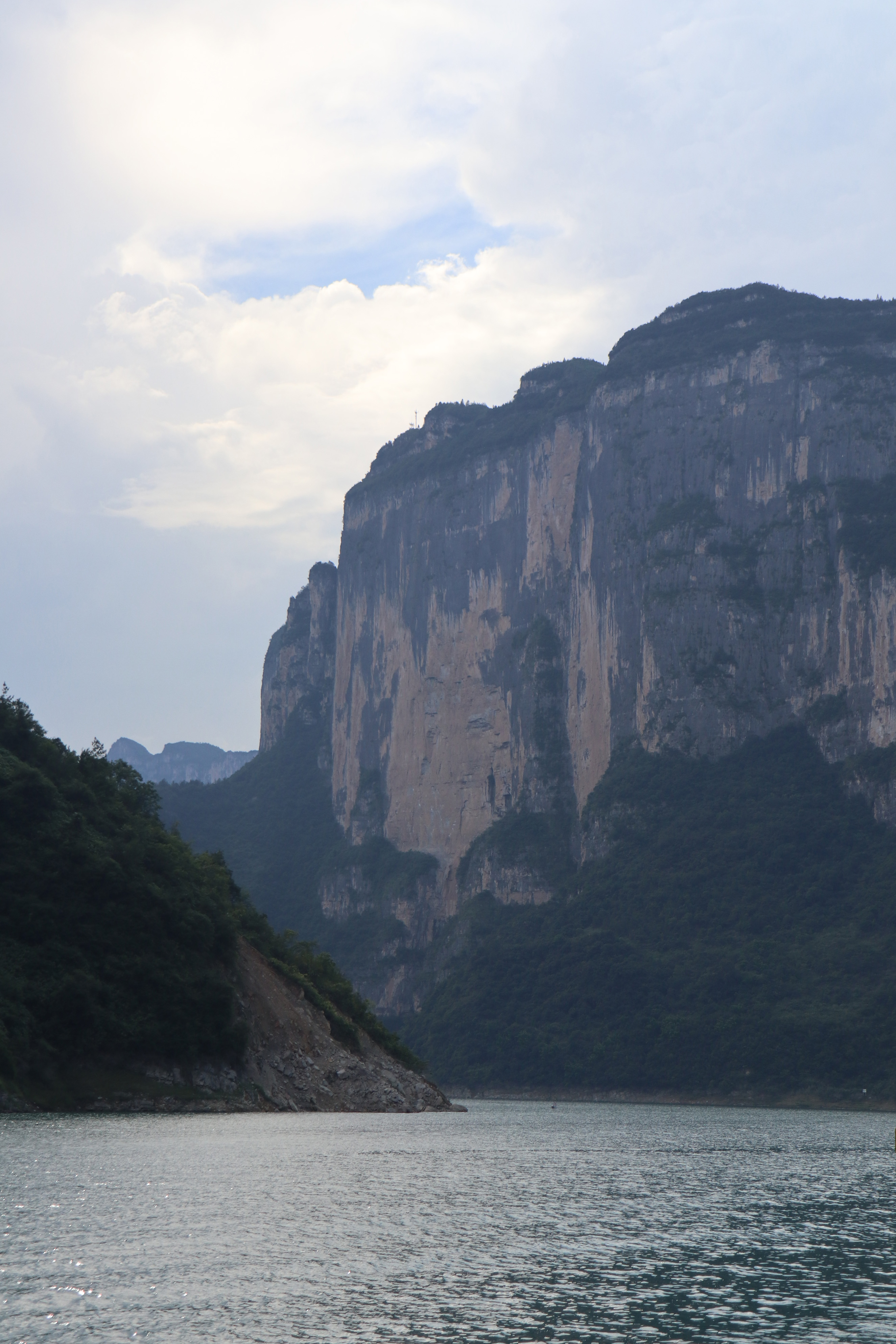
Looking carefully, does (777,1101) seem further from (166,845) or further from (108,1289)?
(108,1289)

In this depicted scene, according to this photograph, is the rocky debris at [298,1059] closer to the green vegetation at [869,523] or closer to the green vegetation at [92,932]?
the green vegetation at [92,932]

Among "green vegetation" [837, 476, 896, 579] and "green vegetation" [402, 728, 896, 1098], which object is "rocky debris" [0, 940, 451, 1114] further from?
"green vegetation" [837, 476, 896, 579]

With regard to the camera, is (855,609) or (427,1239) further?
(855,609)

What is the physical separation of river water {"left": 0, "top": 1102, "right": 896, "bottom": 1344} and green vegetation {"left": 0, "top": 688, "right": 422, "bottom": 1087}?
26.7ft

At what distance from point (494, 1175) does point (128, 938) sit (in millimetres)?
32624

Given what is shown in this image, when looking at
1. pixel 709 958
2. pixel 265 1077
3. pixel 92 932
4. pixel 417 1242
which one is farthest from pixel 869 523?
pixel 417 1242

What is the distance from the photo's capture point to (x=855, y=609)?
614ft

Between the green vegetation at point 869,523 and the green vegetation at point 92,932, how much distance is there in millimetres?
121868

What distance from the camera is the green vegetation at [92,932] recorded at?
69.7 meters

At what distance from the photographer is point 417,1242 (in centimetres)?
3356

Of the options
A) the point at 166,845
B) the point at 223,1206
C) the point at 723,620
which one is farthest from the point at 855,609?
the point at 223,1206

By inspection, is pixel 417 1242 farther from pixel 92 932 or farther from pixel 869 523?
pixel 869 523

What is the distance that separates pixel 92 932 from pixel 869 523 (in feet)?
460

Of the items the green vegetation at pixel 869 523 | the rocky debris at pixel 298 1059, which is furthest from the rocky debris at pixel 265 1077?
the green vegetation at pixel 869 523
